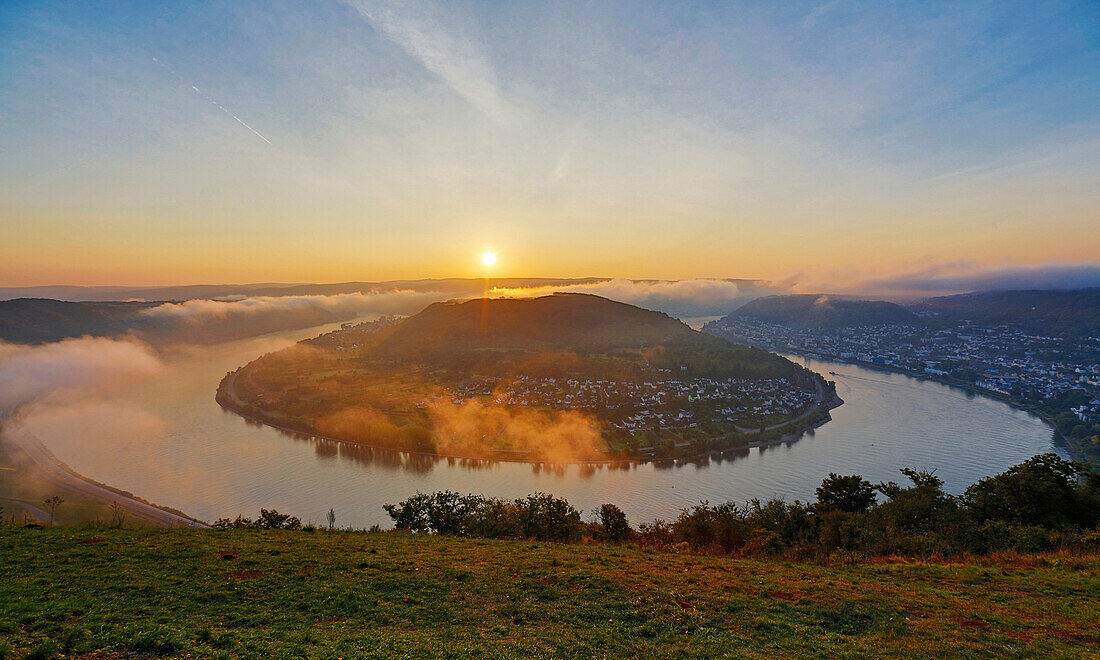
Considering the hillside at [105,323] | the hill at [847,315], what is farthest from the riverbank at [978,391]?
the hillside at [105,323]

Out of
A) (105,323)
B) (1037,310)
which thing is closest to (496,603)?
(105,323)

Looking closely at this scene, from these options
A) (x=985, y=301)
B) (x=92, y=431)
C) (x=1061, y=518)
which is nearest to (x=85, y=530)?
(x=1061, y=518)

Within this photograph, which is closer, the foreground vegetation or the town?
the foreground vegetation

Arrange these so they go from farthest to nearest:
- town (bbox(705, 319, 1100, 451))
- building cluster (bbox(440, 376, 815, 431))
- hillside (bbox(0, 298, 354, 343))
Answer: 1. hillside (bbox(0, 298, 354, 343))
2. town (bbox(705, 319, 1100, 451))
3. building cluster (bbox(440, 376, 815, 431))

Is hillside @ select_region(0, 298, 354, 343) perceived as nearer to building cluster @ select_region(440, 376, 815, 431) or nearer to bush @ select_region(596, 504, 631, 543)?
building cluster @ select_region(440, 376, 815, 431)

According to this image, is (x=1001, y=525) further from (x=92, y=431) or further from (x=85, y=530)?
(x=92, y=431)

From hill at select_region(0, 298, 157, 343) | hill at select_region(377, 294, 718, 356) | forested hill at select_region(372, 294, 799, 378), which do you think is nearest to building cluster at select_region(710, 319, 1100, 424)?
forested hill at select_region(372, 294, 799, 378)
